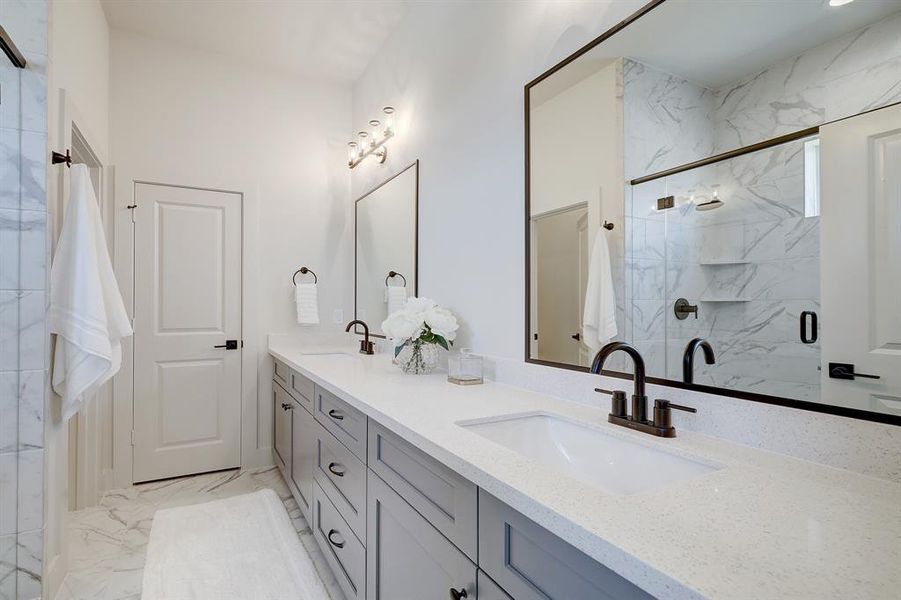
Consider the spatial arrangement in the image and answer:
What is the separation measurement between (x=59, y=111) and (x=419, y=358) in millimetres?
1759

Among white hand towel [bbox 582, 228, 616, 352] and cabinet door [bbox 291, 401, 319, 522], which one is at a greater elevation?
white hand towel [bbox 582, 228, 616, 352]

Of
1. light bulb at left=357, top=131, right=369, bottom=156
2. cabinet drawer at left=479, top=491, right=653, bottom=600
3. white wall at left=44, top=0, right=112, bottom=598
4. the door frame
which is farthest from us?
light bulb at left=357, top=131, right=369, bottom=156

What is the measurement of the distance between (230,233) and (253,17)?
1365 millimetres

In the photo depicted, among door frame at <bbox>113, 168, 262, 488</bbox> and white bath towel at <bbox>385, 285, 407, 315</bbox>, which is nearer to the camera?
white bath towel at <bbox>385, 285, 407, 315</bbox>

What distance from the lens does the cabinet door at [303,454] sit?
2170mm

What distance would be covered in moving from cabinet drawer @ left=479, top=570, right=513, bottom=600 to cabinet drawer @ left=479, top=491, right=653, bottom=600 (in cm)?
1

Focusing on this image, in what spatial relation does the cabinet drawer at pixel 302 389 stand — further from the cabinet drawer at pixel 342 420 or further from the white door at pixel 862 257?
the white door at pixel 862 257

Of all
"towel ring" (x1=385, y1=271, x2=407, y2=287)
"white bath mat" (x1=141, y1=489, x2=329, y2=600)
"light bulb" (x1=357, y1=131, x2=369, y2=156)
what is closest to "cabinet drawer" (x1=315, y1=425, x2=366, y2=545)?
"white bath mat" (x1=141, y1=489, x2=329, y2=600)

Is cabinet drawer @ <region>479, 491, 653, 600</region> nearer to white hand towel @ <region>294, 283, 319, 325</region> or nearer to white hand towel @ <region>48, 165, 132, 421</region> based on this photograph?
white hand towel @ <region>48, 165, 132, 421</region>

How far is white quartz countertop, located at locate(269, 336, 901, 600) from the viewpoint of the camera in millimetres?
524

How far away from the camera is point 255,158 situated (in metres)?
3.34

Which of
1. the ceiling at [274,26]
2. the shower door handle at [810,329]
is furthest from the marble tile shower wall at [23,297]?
the shower door handle at [810,329]

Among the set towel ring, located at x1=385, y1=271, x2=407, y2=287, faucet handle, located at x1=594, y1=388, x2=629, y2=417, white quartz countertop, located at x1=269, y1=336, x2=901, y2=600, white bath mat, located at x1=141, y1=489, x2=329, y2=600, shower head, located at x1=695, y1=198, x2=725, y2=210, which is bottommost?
white bath mat, located at x1=141, y1=489, x2=329, y2=600

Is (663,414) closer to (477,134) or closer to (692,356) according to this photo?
(692,356)
